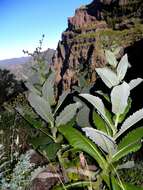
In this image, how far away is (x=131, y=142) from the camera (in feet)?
9.36

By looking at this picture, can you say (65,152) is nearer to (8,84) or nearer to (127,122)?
(127,122)

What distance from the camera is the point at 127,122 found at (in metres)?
2.80

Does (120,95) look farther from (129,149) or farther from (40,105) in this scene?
(40,105)

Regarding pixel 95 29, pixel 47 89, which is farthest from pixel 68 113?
pixel 95 29

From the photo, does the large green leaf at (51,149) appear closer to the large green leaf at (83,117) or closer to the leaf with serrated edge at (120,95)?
the large green leaf at (83,117)

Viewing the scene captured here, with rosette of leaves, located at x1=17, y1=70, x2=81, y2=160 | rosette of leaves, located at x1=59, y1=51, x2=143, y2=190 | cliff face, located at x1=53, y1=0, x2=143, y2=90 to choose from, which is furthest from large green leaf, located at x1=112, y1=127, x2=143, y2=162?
cliff face, located at x1=53, y1=0, x2=143, y2=90

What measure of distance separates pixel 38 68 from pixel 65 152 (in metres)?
0.65

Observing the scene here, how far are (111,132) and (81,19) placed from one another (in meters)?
163

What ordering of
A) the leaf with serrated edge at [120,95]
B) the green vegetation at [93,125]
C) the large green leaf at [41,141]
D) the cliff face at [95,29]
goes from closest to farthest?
1. the leaf with serrated edge at [120,95]
2. the green vegetation at [93,125]
3. the large green leaf at [41,141]
4. the cliff face at [95,29]

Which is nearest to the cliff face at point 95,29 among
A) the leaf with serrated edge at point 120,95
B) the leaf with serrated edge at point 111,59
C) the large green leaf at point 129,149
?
the leaf with serrated edge at point 111,59

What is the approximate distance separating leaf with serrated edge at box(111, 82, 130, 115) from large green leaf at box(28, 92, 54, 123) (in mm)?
472

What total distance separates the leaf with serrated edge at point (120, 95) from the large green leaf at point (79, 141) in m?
0.31

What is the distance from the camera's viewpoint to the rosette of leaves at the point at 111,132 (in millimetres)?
2756

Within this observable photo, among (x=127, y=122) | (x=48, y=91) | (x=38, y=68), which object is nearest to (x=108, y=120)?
(x=127, y=122)
